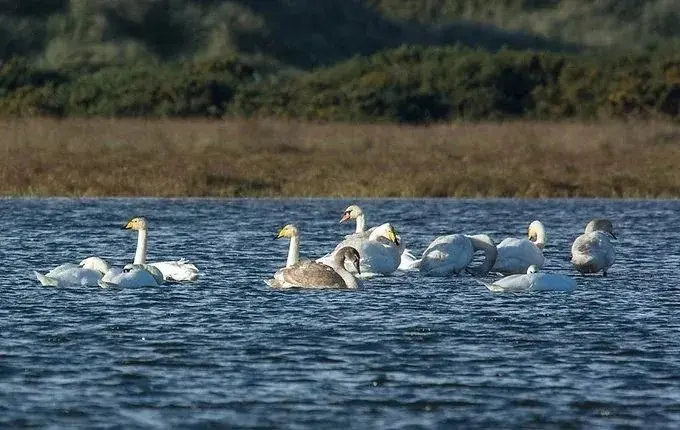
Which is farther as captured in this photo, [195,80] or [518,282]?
→ [195,80]

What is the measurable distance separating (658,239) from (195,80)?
2753cm

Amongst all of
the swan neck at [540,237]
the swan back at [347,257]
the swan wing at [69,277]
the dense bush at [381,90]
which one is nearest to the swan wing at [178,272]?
the swan wing at [69,277]

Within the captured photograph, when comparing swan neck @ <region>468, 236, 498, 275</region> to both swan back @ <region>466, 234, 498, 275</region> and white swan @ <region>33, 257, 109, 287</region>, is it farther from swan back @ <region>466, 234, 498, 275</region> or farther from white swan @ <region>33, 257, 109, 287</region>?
white swan @ <region>33, 257, 109, 287</region>

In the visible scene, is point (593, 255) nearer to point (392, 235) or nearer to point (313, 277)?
point (392, 235)

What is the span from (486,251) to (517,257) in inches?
14.5

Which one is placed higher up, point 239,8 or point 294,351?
point 239,8

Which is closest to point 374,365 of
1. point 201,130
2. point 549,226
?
point 549,226

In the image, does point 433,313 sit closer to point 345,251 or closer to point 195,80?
point 345,251

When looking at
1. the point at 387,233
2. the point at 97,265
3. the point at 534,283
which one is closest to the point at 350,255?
the point at 387,233

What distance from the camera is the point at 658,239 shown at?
26.4m

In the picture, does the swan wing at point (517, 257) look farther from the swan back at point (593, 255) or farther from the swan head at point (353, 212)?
the swan head at point (353, 212)

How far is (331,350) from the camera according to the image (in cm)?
1441

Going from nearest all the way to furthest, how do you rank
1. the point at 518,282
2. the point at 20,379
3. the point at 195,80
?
the point at 20,379 → the point at 518,282 → the point at 195,80

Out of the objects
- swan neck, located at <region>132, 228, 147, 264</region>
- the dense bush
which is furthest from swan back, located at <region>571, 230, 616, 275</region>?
the dense bush
